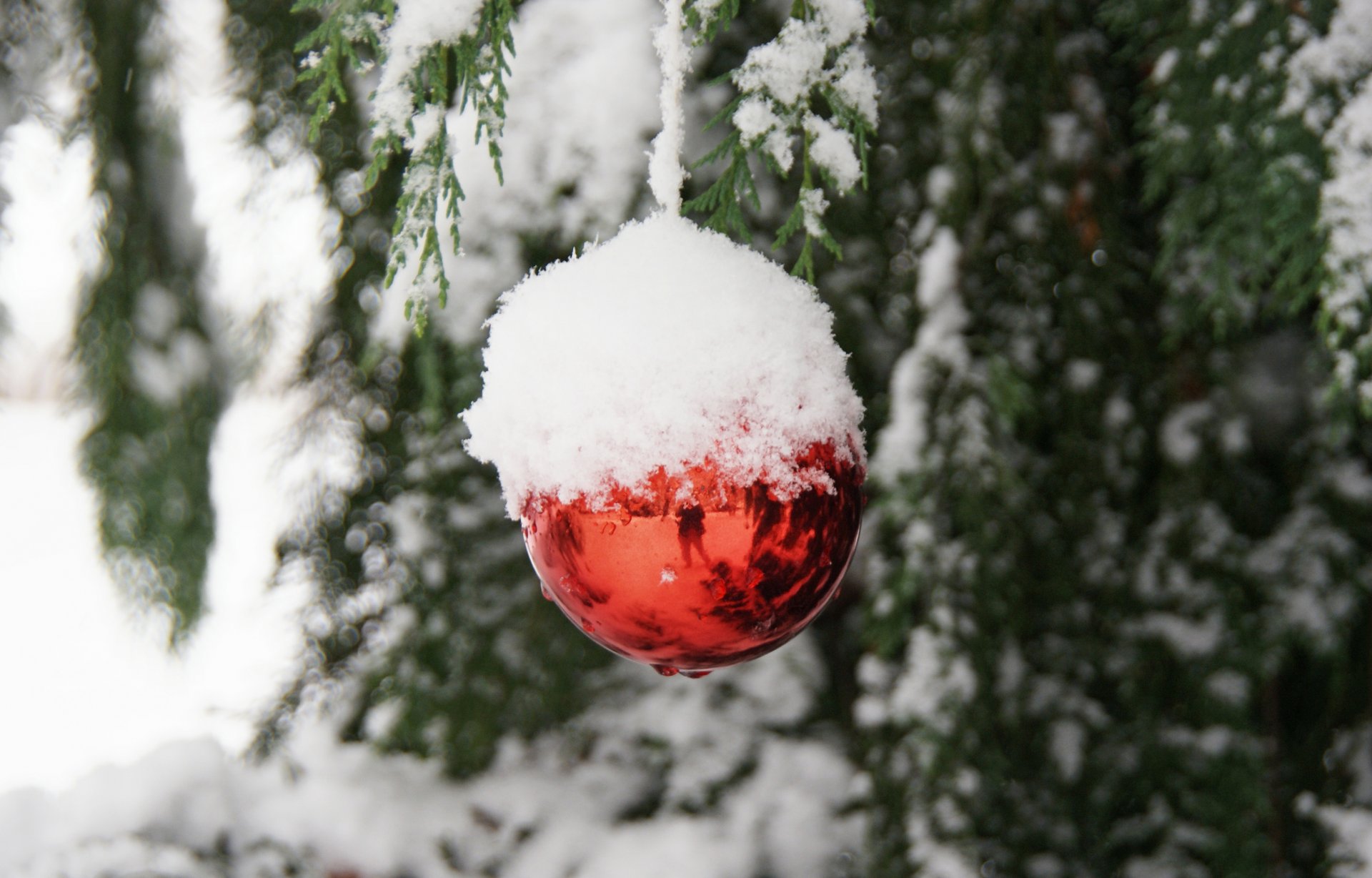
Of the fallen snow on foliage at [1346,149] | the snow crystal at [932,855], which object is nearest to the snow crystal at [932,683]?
the snow crystal at [932,855]

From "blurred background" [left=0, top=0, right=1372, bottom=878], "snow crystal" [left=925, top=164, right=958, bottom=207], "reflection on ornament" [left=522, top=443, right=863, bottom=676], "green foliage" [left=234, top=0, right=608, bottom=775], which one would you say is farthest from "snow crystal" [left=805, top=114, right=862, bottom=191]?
"green foliage" [left=234, top=0, right=608, bottom=775]

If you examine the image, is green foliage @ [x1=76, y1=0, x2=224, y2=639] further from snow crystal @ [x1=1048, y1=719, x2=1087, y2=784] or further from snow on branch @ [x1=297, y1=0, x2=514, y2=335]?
snow crystal @ [x1=1048, y1=719, x2=1087, y2=784]

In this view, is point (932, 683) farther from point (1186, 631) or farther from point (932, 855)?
point (1186, 631)

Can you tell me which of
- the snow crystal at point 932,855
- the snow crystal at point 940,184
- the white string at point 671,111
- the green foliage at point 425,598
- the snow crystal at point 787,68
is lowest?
the snow crystal at point 932,855

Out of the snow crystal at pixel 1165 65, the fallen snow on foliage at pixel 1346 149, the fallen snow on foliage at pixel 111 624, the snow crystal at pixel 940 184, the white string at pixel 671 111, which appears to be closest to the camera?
the white string at pixel 671 111

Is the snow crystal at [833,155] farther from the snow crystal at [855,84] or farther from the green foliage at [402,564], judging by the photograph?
the green foliage at [402,564]

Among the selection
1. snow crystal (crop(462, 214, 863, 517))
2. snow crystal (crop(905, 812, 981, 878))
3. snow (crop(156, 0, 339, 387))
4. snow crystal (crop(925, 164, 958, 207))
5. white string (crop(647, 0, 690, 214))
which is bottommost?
snow crystal (crop(905, 812, 981, 878))

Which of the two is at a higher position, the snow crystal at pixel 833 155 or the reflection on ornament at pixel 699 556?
the snow crystal at pixel 833 155
